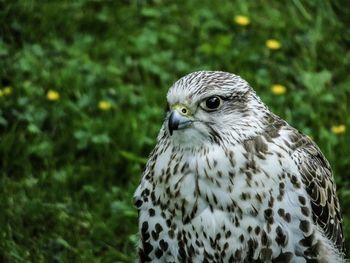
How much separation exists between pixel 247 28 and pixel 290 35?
1.11 feet

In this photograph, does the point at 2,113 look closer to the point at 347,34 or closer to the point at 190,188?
the point at 190,188

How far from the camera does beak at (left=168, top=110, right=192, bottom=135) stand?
376 cm

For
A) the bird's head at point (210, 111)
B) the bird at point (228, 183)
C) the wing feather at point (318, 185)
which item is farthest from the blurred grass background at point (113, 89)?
the bird's head at point (210, 111)

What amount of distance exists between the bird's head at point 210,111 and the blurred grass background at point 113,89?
1260 mm

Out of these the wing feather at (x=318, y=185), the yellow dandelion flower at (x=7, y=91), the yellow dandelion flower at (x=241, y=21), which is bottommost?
the wing feather at (x=318, y=185)

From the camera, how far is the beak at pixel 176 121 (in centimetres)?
376

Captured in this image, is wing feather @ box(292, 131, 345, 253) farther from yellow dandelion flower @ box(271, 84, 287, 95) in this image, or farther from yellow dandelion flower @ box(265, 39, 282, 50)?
yellow dandelion flower @ box(265, 39, 282, 50)

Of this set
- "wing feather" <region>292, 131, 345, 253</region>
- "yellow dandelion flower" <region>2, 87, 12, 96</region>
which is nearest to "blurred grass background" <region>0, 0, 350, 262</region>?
"yellow dandelion flower" <region>2, 87, 12, 96</region>

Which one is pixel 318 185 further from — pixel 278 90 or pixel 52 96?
pixel 52 96

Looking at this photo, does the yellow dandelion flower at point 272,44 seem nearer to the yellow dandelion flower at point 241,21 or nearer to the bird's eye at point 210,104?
the yellow dandelion flower at point 241,21

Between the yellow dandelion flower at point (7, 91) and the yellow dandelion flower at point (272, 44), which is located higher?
the yellow dandelion flower at point (272, 44)

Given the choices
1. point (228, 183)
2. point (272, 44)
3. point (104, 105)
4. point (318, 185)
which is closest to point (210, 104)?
point (228, 183)

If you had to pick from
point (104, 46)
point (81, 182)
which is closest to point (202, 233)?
point (81, 182)

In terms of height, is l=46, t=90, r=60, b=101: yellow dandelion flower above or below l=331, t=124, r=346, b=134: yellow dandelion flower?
above
